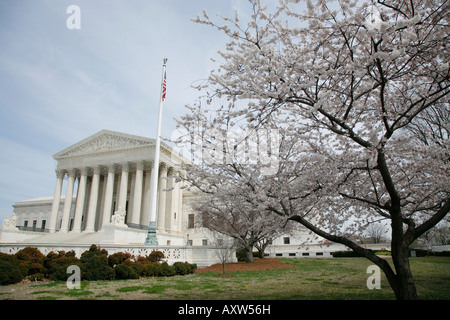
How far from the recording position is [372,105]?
7.91 m

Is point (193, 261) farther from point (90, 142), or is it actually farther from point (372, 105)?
point (90, 142)

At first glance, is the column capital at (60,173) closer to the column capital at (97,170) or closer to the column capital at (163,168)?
the column capital at (97,170)

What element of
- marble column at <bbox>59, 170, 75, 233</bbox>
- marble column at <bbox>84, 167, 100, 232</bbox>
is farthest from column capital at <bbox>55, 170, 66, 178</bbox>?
marble column at <bbox>84, 167, 100, 232</bbox>

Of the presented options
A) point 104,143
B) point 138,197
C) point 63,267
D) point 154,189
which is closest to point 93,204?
point 138,197

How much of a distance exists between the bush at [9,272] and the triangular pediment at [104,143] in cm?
2910

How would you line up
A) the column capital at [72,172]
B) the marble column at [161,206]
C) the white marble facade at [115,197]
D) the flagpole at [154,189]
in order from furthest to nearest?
1. the column capital at [72,172]
2. the marble column at [161,206]
3. the white marble facade at [115,197]
4. the flagpole at [154,189]

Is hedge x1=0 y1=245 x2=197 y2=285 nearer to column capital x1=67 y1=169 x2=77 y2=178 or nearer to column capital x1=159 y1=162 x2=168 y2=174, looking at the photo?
column capital x1=159 y1=162 x2=168 y2=174

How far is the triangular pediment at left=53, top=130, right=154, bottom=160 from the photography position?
41188mm

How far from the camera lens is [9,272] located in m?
10.8

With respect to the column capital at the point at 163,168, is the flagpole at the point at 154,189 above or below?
below

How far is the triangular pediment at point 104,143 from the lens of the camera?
135ft

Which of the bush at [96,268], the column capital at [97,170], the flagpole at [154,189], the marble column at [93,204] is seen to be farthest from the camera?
the column capital at [97,170]

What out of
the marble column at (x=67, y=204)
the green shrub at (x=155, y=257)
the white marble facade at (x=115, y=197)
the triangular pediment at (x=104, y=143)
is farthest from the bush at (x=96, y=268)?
the marble column at (x=67, y=204)
